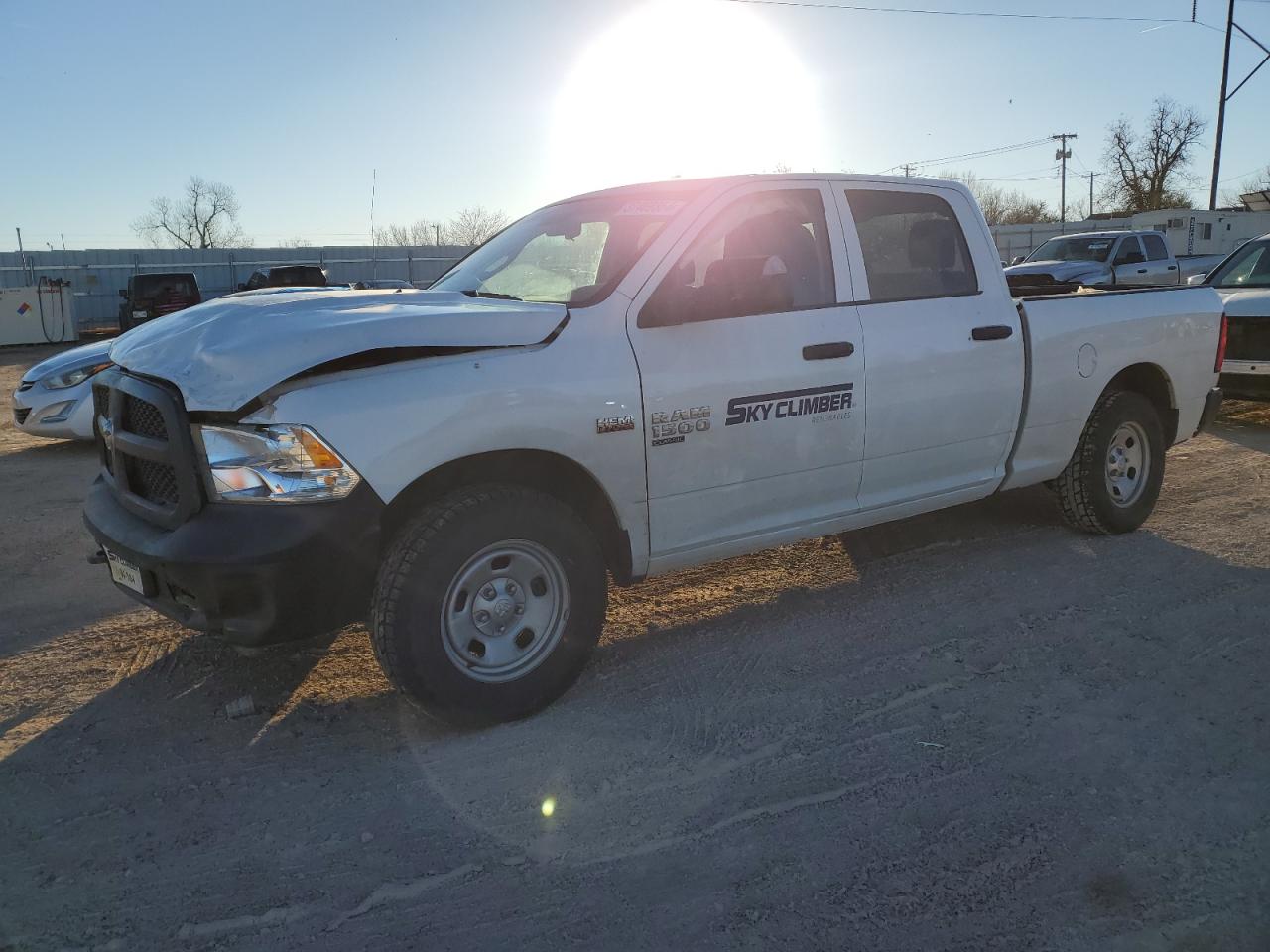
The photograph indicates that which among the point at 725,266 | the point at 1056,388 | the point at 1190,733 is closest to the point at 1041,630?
the point at 1190,733

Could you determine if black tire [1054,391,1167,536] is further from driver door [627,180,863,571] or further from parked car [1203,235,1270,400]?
parked car [1203,235,1270,400]

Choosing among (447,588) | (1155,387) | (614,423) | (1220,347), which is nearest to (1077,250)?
(1220,347)

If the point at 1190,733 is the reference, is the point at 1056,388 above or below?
above

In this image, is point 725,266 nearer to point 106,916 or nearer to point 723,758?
point 723,758

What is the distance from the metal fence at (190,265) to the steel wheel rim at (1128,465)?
2206cm

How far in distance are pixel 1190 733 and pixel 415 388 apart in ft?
9.88

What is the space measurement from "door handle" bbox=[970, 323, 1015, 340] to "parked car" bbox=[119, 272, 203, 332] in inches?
821

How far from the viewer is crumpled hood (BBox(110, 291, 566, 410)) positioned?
3.11 metres

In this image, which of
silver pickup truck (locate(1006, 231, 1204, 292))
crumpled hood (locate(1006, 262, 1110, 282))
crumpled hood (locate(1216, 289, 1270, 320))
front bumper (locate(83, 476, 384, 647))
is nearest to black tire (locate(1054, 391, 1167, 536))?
front bumper (locate(83, 476, 384, 647))

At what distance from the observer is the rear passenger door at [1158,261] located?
17.9 m

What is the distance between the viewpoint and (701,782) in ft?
10.5

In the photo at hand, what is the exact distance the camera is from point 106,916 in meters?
2.57

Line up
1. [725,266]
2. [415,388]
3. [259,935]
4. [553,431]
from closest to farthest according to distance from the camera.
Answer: [259,935]
[415,388]
[553,431]
[725,266]

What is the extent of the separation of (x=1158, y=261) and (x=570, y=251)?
1731 centimetres
